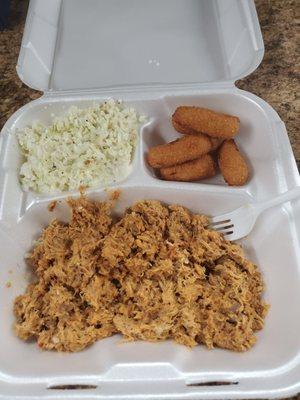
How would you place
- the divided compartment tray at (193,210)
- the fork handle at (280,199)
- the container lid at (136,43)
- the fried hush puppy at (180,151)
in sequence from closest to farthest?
1. the divided compartment tray at (193,210)
2. the fork handle at (280,199)
3. the fried hush puppy at (180,151)
4. the container lid at (136,43)

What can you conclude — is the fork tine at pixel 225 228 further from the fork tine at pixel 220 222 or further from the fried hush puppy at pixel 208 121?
the fried hush puppy at pixel 208 121

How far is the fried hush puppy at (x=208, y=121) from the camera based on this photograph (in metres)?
1.64

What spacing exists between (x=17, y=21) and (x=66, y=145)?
118cm

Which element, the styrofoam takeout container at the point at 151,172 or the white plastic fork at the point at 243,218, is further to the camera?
the white plastic fork at the point at 243,218

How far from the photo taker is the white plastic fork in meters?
1.41

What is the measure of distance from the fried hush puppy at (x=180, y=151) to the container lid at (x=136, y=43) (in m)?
0.32

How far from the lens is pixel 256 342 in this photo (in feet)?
4.26

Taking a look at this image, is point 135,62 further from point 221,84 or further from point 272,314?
point 272,314

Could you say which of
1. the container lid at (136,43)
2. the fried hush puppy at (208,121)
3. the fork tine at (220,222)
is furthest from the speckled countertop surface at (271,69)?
the fork tine at (220,222)

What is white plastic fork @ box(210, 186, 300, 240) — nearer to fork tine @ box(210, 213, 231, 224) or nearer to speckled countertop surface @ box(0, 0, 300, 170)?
fork tine @ box(210, 213, 231, 224)

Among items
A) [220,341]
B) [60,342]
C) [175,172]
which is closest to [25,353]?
[60,342]

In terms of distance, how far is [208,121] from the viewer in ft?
5.40

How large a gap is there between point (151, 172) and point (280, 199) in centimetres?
53

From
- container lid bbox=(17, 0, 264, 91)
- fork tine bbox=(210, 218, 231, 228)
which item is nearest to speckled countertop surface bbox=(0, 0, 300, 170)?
container lid bbox=(17, 0, 264, 91)
